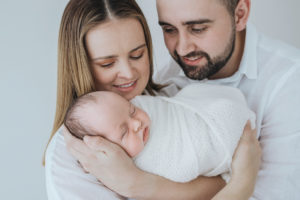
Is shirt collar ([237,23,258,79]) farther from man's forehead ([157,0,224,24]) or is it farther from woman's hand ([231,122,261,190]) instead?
woman's hand ([231,122,261,190])

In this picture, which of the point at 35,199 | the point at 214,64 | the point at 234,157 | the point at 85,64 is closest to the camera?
the point at 234,157

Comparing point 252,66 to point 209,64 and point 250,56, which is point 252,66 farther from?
point 209,64

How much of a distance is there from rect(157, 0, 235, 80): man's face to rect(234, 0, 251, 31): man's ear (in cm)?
7

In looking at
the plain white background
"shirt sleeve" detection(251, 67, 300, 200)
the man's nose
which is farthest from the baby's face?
the plain white background

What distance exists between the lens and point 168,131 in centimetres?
134

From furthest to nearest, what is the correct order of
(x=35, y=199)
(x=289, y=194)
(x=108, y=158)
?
(x=35, y=199), (x=289, y=194), (x=108, y=158)

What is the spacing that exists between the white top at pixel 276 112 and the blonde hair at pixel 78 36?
680 mm

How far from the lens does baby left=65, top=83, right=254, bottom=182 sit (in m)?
1.29

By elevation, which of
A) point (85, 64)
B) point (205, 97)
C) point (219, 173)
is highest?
point (85, 64)

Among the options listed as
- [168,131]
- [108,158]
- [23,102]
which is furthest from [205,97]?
[23,102]

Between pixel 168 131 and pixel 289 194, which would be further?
pixel 289 194

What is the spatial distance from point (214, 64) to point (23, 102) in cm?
136

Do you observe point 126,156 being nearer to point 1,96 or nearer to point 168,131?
point 168,131

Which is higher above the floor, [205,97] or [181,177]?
[205,97]
